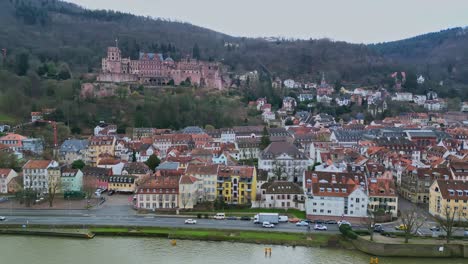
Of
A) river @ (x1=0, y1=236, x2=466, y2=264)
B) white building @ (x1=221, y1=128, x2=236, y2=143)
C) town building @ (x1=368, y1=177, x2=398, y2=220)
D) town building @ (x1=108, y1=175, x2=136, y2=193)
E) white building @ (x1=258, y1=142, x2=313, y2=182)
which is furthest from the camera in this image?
white building @ (x1=221, y1=128, x2=236, y2=143)

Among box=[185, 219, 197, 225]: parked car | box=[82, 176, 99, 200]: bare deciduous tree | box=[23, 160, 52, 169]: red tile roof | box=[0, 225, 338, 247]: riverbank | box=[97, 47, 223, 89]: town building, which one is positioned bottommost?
box=[0, 225, 338, 247]: riverbank

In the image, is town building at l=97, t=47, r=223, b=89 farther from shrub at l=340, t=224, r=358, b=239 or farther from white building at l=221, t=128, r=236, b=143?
shrub at l=340, t=224, r=358, b=239

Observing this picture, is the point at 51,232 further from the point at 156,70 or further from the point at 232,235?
the point at 156,70

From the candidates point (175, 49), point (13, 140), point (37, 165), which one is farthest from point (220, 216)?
point (175, 49)

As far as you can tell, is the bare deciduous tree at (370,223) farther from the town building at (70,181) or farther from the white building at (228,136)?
the white building at (228,136)

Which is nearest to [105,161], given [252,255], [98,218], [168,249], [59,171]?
[59,171]

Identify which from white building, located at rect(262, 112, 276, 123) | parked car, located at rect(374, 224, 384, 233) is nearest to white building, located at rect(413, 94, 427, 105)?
white building, located at rect(262, 112, 276, 123)

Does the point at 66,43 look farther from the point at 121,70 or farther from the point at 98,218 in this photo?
the point at 98,218

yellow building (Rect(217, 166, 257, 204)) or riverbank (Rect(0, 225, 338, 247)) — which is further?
yellow building (Rect(217, 166, 257, 204))
